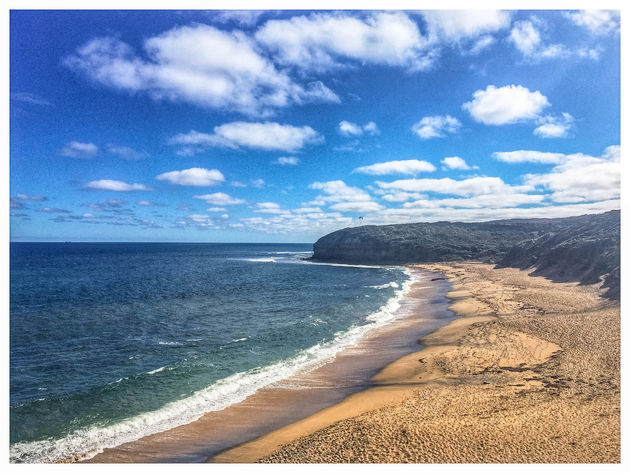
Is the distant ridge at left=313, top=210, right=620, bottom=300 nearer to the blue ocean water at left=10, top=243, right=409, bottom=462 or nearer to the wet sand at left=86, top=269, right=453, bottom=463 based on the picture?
the wet sand at left=86, top=269, right=453, bottom=463

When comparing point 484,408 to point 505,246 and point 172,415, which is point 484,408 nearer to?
point 172,415

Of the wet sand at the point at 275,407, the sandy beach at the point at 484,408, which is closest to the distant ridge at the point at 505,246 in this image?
the sandy beach at the point at 484,408

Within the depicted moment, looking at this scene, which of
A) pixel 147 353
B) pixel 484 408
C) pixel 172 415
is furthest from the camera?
pixel 147 353

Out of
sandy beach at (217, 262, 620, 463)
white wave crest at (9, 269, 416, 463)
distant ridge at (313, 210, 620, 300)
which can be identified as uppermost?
distant ridge at (313, 210, 620, 300)

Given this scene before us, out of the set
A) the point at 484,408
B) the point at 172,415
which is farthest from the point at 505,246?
the point at 172,415

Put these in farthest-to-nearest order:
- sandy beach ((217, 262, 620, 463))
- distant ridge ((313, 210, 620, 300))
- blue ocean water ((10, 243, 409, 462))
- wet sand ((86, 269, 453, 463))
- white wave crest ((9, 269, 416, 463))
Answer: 1. distant ridge ((313, 210, 620, 300))
2. blue ocean water ((10, 243, 409, 462))
3. white wave crest ((9, 269, 416, 463))
4. wet sand ((86, 269, 453, 463))
5. sandy beach ((217, 262, 620, 463))

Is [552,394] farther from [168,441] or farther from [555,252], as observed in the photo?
[555,252]

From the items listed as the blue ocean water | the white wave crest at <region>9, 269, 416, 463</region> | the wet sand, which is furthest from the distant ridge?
the white wave crest at <region>9, 269, 416, 463</region>

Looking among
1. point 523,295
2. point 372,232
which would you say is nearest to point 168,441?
point 523,295
